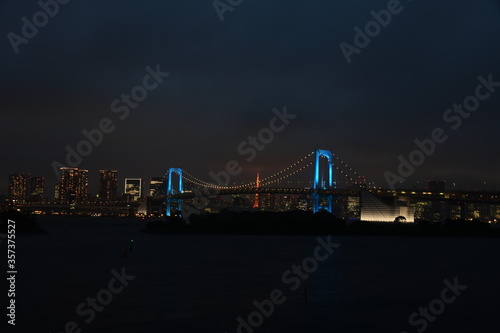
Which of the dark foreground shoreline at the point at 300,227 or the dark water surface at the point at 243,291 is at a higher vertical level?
the dark water surface at the point at 243,291

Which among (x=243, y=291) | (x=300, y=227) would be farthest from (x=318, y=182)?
(x=243, y=291)

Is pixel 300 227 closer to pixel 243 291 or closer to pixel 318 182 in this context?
pixel 318 182

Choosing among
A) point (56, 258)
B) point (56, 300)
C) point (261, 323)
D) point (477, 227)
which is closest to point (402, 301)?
point (261, 323)

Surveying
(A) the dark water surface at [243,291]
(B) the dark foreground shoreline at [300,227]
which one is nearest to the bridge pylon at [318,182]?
(B) the dark foreground shoreline at [300,227]

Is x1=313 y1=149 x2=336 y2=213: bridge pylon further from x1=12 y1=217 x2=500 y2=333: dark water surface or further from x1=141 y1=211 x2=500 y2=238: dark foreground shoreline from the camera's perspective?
x1=12 y1=217 x2=500 y2=333: dark water surface

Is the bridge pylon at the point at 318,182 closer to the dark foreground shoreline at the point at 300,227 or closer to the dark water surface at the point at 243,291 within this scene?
the dark foreground shoreline at the point at 300,227

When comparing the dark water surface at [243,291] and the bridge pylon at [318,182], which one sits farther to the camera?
the bridge pylon at [318,182]

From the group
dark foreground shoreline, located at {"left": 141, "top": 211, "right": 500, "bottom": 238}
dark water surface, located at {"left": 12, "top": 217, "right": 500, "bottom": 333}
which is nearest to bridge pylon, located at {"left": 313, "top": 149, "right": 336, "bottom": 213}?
dark foreground shoreline, located at {"left": 141, "top": 211, "right": 500, "bottom": 238}

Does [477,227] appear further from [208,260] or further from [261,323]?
[261,323]

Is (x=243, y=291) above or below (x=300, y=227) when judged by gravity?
above
